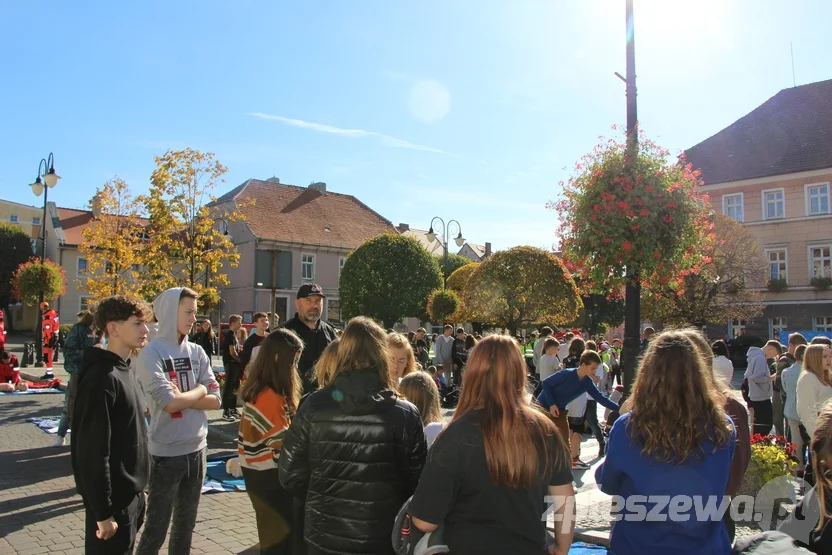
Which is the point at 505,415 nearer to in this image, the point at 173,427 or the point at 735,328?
the point at 173,427

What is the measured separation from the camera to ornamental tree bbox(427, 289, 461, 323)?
33281mm

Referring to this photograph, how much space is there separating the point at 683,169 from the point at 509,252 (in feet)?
66.2

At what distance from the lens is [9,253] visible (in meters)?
46.4

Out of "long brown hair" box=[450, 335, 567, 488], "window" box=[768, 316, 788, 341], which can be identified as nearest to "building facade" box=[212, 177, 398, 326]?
"window" box=[768, 316, 788, 341]

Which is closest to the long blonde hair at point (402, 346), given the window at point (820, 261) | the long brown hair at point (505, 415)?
the long brown hair at point (505, 415)

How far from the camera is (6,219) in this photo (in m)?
58.5

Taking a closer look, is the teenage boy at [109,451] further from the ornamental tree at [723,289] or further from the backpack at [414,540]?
the ornamental tree at [723,289]

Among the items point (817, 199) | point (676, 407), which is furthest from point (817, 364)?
point (817, 199)

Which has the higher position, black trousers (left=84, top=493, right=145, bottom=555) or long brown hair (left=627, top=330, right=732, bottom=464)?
long brown hair (left=627, top=330, right=732, bottom=464)

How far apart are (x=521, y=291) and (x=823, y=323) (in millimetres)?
15740

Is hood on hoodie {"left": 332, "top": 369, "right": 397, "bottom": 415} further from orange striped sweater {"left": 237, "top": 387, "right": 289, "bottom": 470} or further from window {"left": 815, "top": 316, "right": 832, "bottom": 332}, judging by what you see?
window {"left": 815, "top": 316, "right": 832, "bottom": 332}

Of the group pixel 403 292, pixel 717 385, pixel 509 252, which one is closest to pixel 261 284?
pixel 717 385

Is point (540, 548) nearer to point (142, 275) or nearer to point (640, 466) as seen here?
point (640, 466)

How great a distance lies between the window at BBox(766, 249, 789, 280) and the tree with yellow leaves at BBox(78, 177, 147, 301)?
29787 mm
